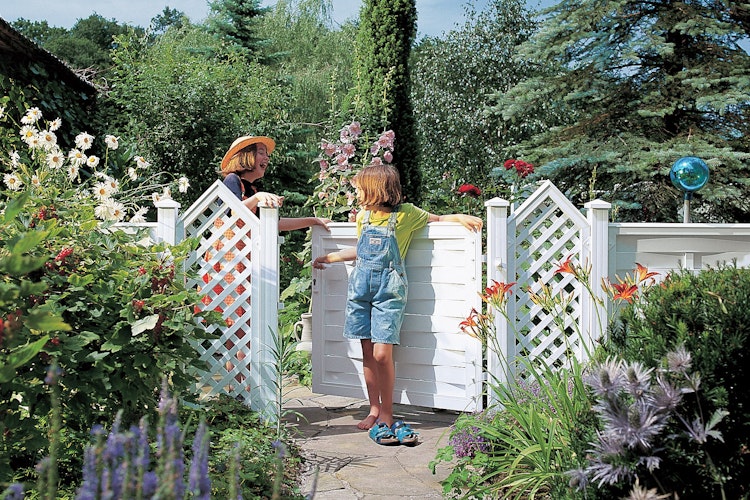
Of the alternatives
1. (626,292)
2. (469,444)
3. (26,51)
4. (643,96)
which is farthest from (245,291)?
(643,96)

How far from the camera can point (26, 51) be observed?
21.0ft

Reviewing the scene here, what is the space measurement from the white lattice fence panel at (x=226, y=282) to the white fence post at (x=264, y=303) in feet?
0.06

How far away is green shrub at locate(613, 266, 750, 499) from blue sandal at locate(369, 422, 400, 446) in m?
1.92

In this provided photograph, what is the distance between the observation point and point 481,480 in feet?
9.67

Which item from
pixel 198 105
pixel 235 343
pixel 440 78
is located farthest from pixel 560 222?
pixel 440 78

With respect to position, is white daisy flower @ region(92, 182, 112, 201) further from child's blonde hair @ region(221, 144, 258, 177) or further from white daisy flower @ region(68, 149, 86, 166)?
child's blonde hair @ region(221, 144, 258, 177)

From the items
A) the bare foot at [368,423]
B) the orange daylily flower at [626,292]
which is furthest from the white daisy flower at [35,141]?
the orange daylily flower at [626,292]

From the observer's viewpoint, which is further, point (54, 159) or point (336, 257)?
point (336, 257)

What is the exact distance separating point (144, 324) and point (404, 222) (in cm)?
164

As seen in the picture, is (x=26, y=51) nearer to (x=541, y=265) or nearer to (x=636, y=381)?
(x=541, y=265)

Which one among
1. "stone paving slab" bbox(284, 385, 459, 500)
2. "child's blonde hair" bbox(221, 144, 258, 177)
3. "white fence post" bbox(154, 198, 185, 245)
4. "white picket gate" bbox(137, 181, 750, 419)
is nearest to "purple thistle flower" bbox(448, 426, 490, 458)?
"stone paving slab" bbox(284, 385, 459, 500)

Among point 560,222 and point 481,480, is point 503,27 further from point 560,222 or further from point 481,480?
point 481,480

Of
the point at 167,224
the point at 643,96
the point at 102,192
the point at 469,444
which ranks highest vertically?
the point at 643,96

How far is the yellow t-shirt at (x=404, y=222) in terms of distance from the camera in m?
3.98
